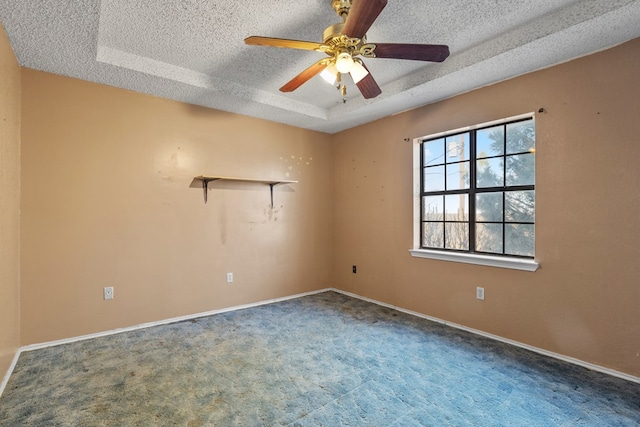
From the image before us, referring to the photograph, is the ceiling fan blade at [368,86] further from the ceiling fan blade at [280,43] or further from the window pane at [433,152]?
the window pane at [433,152]

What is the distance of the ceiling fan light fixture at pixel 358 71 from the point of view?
208cm

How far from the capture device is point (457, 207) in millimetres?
3422

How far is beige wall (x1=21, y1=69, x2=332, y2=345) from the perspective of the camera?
9.12 ft

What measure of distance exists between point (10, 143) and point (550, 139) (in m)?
4.31

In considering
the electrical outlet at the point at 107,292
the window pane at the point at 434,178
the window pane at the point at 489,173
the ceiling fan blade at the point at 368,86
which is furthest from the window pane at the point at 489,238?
the electrical outlet at the point at 107,292

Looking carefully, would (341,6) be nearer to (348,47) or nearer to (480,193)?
(348,47)

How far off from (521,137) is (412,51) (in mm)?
1638

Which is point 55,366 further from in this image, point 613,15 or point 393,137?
point 613,15

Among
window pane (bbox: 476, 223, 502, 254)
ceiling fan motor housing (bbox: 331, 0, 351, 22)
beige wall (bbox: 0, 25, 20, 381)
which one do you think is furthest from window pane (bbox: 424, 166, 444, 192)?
beige wall (bbox: 0, 25, 20, 381)

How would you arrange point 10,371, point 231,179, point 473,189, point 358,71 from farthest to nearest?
1. point 231,179
2. point 473,189
3. point 10,371
4. point 358,71

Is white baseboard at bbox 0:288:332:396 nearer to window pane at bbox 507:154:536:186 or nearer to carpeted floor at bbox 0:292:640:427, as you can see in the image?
carpeted floor at bbox 0:292:640:427

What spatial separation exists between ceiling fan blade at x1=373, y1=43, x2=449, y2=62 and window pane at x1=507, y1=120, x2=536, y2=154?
142cm

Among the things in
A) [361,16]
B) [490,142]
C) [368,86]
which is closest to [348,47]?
[361,16]

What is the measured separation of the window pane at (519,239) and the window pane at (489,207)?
15 centimetres
